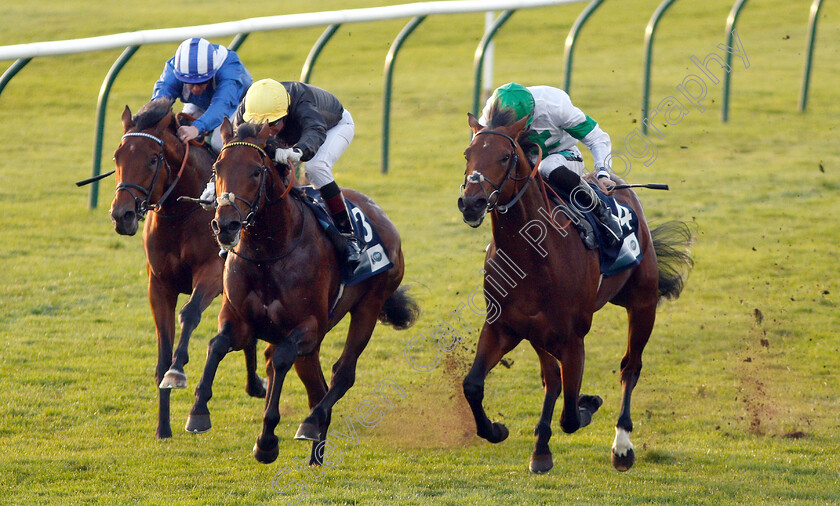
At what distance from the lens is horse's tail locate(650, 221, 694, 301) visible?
262 inches

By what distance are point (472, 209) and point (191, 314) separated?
1.81 metres

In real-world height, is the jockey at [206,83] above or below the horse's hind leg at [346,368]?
above

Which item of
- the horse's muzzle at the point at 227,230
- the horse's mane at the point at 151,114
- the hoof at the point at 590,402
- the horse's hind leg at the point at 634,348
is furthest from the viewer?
the horse's hind leg at the point at 634,348

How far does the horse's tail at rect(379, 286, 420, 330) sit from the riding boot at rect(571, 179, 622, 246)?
56.8 inches

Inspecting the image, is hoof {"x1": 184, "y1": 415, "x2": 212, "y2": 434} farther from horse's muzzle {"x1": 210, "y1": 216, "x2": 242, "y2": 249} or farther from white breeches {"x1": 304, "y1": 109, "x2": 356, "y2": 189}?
white breeches {"x1": 304, "y1": 109, "x2": 356, "y2": 189}

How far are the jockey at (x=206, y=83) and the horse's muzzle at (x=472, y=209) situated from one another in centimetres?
192

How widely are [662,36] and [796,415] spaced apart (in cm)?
1254

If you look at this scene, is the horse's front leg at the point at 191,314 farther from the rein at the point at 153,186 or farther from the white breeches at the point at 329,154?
the white breeches at the point at 329,154

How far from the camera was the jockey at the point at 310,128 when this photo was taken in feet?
17.1

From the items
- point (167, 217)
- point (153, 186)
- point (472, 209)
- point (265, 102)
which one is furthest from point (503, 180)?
point (167, 217)

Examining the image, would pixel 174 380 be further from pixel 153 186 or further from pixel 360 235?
pixel 360 235

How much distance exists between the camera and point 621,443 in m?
5.96

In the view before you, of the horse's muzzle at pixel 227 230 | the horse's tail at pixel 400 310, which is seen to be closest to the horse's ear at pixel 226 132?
the horse's muzzle at pixel 227 230

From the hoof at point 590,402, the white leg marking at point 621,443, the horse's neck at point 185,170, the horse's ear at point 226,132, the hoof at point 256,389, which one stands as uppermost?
the horse's ear at point 226,132
